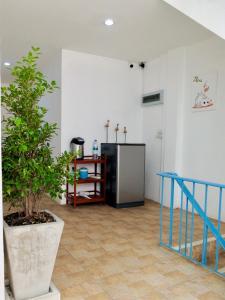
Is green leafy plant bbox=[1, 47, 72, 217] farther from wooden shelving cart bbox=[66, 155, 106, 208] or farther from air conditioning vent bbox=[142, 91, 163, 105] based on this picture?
air conditioning vent bbox=[142, 91, 163, 105]

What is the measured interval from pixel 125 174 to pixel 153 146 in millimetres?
954

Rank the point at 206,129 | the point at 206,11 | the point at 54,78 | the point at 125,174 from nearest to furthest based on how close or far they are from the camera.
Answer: the point at 206,11 < the point at 206,129 < the point at 125,174 < the point at 54,78

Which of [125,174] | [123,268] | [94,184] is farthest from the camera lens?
[94,184]

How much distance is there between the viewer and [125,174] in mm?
4363

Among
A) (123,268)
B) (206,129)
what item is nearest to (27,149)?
(123,268)

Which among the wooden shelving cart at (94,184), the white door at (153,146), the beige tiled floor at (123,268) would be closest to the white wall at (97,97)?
the white door at (153,146)

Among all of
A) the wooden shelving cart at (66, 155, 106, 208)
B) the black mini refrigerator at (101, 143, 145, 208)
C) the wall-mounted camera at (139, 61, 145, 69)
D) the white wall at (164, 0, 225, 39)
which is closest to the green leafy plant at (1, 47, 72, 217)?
the white wall at (164, 0, 225, 39)

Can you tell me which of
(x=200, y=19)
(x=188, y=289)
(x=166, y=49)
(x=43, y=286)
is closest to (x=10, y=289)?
(x=43, y=286)

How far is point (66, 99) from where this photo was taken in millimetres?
4477

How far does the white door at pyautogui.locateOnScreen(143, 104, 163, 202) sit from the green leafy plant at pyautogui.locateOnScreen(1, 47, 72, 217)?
10.5 feet

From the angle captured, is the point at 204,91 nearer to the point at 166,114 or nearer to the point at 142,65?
the point at 166,114

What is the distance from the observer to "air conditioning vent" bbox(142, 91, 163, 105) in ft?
15.4

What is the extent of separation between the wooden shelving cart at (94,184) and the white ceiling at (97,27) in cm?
195

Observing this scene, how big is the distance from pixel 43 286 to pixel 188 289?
116 cm
